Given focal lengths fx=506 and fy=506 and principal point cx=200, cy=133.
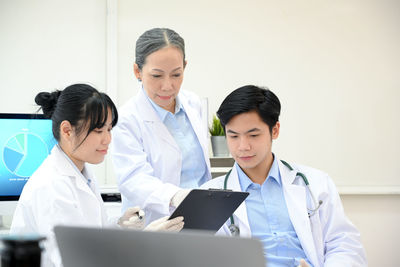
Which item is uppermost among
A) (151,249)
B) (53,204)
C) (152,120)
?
(151,249)

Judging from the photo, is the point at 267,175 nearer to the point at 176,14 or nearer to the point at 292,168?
the point at 292,168

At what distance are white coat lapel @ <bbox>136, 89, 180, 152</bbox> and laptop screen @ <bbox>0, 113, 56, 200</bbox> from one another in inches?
25.5

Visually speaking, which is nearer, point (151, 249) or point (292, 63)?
point (151, 249)

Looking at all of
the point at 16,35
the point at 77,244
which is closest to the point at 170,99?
the point at 77,244

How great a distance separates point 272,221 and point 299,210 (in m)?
0.11

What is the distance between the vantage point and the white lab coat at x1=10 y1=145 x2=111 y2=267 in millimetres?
1442

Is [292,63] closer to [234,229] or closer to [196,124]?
[196,124]

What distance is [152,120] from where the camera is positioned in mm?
2182

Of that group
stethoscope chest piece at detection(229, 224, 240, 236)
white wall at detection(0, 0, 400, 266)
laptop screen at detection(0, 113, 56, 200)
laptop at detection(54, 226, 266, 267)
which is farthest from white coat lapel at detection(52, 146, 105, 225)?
white wall at detection(0, 0, 400, 266)

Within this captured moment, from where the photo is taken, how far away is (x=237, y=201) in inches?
62.9

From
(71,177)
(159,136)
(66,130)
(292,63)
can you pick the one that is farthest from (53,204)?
(292,63)

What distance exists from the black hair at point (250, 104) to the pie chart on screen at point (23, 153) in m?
1.11

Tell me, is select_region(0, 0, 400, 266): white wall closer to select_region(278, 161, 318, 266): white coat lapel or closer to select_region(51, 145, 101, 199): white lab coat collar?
select_region(278, 161, 318, 266): white coat lapel

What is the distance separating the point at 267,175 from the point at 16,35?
222 centimetres
